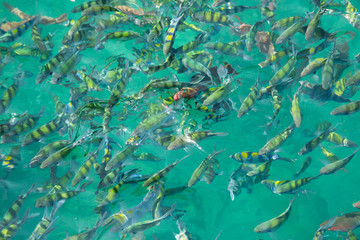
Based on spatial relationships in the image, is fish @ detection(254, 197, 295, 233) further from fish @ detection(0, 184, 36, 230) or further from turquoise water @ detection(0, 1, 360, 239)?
fish @ detection(0, 184, 36, 230)

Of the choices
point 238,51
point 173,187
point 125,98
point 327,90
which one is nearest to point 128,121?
point 125,98

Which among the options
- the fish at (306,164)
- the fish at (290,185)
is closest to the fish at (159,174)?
the fish at (290,185)

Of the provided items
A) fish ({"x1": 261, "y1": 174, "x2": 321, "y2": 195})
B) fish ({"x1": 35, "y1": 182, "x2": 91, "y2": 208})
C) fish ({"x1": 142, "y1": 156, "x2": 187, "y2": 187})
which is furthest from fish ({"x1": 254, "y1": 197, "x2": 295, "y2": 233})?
fish ({"x1": 35, "y1": 182, "x2": 91, "y2": 208})

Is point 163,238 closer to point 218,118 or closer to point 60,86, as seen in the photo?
point 218,118

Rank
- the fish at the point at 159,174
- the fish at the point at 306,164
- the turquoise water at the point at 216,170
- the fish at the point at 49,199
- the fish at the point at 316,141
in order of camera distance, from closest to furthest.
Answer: the fish at the point at 159,174 → the fish at the point at 49,199 → the fish at the point at 316,141 → the turquoise water at the point at 216,170 → the fish at the point at 306,164

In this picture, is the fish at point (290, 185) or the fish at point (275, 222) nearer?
the fish at point (275, 222)

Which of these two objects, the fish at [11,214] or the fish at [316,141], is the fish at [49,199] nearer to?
the fish at [11,214]

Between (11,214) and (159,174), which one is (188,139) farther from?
(11,214)

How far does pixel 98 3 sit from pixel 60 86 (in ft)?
5.50

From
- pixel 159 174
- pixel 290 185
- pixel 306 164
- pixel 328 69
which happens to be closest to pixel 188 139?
pixel 159 174

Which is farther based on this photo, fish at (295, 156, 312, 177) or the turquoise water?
fish at (295, 156, 312, 177)

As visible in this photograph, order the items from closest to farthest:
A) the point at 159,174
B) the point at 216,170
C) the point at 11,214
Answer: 1. the point at 159,174
2. the point at 11,214
3. the point at 216,170

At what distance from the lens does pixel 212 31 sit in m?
5.15

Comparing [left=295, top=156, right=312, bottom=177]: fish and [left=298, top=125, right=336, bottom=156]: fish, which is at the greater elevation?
[left=298, top=125, right=336, bottom=156]: fish
